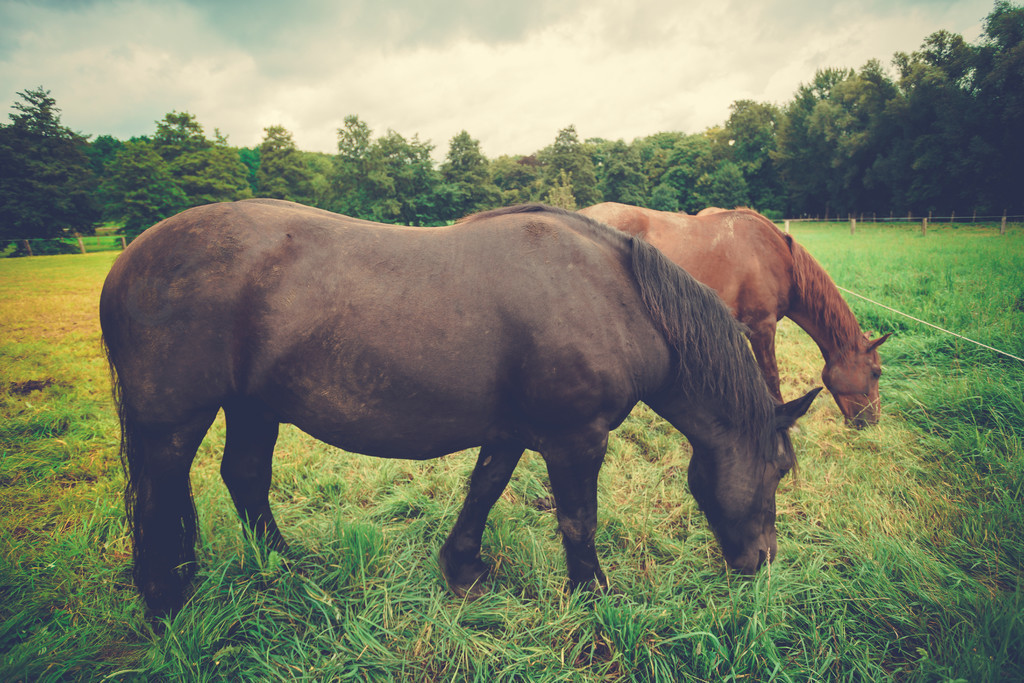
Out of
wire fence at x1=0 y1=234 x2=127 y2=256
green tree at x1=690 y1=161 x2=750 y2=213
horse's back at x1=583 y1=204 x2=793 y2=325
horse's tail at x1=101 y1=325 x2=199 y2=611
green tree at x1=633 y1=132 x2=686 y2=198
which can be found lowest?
horse's tail at x1=101 y1=325 x2=199 y2=611

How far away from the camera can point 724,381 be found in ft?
6.93

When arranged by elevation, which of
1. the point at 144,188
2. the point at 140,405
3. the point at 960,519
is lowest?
the point at 960,519

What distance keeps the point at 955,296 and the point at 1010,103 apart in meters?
19.0

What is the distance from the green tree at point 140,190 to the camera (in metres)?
33.5

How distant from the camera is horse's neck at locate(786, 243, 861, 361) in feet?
14.2

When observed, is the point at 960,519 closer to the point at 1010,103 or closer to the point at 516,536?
the point at 516,536

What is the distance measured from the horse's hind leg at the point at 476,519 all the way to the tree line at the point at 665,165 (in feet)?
50.0

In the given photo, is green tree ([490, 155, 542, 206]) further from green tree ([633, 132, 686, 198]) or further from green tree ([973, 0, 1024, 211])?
green tree ([973, 0, 1024, 211])

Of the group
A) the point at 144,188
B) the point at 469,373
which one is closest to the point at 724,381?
the point at 469,373

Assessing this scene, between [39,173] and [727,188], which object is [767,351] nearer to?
[39,173]

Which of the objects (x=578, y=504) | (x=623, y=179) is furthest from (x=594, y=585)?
(x=623, y=179)

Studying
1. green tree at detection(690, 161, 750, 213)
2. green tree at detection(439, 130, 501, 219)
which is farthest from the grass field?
green tree at detection(690, 161, 750, 213)

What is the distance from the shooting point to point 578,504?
6.73ft

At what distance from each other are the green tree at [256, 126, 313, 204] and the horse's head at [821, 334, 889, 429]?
46851 millimetres
